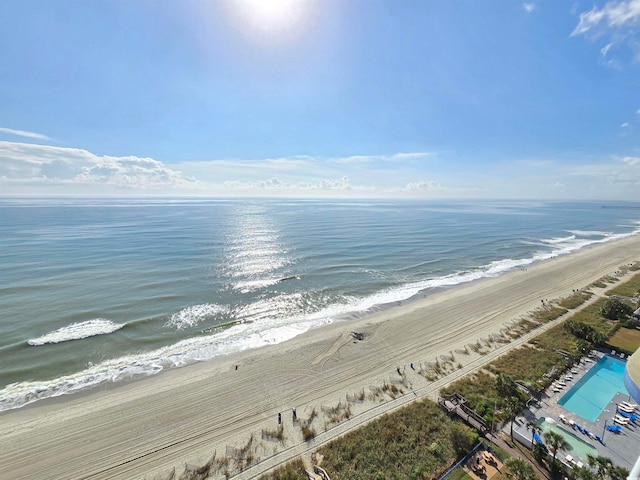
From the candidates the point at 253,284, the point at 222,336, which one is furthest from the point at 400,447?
the point at 253,284

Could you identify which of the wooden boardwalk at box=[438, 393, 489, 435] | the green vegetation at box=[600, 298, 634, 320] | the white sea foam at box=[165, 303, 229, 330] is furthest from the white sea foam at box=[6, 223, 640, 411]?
the green vegetation at box=[600, 298, 634, 320]

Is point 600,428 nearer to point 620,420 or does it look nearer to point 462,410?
point 620,420

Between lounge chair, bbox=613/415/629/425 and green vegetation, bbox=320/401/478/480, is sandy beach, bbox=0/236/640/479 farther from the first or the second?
lounge chair, bbox=613/415/629/425

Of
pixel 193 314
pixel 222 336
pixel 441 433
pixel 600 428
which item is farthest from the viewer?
pixel 193 314

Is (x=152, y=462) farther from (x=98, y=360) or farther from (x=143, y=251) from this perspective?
(x=143, y=251)

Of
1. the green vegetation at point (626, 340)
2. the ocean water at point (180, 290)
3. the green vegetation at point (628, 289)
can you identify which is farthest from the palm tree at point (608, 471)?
the green vegetation at point (628, 289)
